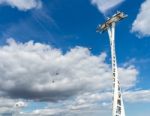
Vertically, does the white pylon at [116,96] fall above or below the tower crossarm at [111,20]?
below

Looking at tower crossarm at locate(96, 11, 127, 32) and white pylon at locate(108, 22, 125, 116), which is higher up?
tower crossarm at locate(96, 11, 127, 32)

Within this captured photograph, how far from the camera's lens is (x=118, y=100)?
108m

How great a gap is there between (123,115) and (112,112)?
387 centimetres

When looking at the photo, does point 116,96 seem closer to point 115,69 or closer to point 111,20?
point 115,69

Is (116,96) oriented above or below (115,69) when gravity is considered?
below

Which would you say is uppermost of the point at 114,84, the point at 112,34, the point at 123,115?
the point at 112,34

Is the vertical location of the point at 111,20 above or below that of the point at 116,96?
above

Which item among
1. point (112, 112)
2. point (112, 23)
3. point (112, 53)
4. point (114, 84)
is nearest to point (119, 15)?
point (112, 23)

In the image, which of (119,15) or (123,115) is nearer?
(123,115)

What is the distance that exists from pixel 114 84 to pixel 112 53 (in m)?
10.7

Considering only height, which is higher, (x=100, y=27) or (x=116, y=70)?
(x=100, y=27)

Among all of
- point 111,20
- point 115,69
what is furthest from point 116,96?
point 111,20

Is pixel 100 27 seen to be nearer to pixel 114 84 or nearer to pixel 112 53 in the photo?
pixel 112 53

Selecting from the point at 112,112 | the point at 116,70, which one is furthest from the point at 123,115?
the point at 116,70
